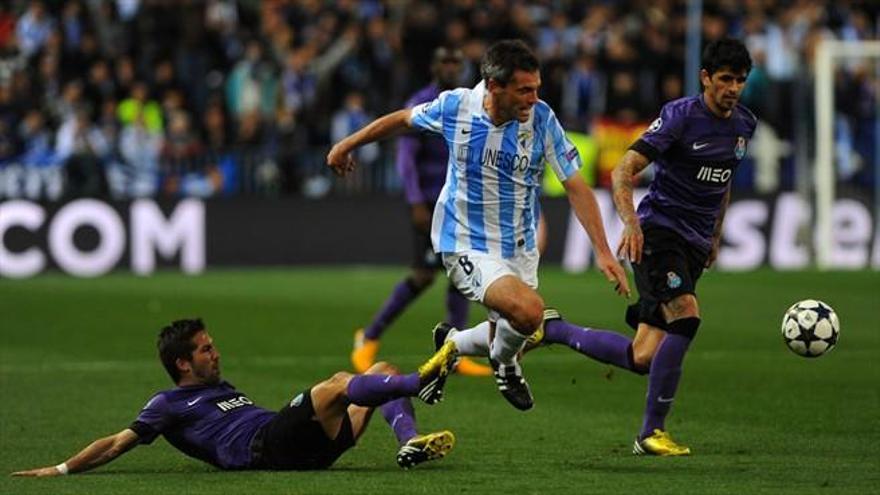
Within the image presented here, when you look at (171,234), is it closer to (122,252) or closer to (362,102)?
(122,252)

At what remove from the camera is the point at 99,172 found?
80.6 feet

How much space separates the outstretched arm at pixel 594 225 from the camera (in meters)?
9.37

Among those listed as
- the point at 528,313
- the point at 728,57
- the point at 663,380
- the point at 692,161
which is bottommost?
the point at 663,380

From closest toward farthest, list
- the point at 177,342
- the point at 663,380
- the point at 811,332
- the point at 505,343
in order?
1. the point at 177,342
2. the point at 505,343
3. the point at 663,380
4. the point at 811,332

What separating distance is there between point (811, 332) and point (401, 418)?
235 cm

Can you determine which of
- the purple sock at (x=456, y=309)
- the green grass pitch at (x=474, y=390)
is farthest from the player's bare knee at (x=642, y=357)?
the purple sock at (x=456, y=309)

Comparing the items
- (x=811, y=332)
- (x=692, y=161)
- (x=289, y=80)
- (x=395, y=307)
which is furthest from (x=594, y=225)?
(x=289, y=80)

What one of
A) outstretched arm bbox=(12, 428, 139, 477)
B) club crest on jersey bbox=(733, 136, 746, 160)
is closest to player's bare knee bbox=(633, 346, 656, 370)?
club crest on jersey bbox=(733, 136, 746, 160)

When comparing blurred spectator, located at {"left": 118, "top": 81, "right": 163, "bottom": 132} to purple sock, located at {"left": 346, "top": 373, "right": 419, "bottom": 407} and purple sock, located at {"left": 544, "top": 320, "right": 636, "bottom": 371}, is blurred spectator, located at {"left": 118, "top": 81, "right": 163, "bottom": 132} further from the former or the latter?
purple sock, located at {"left": 346, "top": 373, "right": 419, "bottom": 407}

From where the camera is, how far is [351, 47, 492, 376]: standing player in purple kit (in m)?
13.5

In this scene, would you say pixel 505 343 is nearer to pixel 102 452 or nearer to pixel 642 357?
pixel 642 357

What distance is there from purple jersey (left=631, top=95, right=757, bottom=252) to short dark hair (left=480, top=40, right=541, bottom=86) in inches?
38.1

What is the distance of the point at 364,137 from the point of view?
9594 millimetres

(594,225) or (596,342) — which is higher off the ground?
(594,225)
